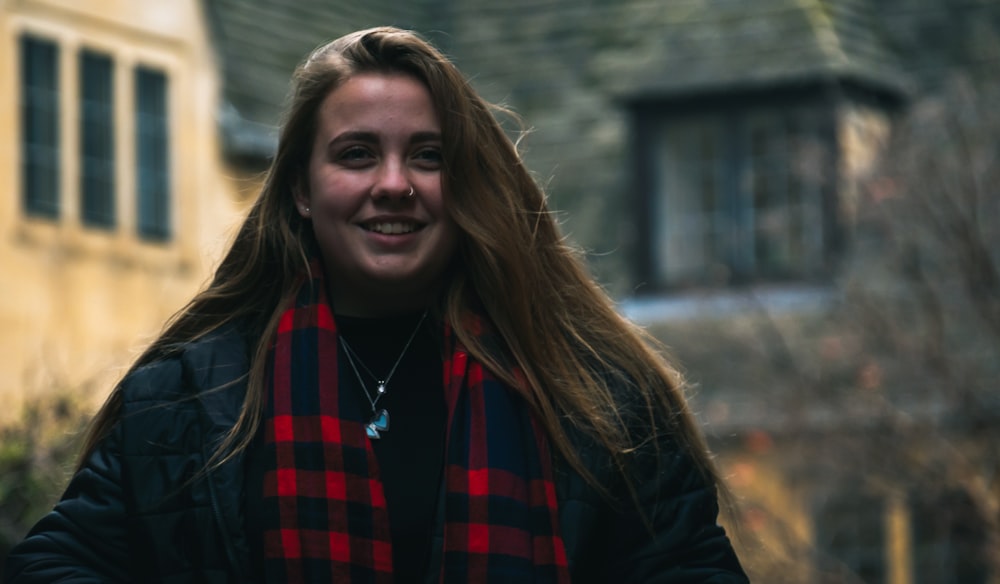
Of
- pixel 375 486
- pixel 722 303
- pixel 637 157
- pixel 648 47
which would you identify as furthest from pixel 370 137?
pixel 648 47

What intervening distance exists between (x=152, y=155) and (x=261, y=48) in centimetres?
133

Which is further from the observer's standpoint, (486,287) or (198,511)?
(486,287)

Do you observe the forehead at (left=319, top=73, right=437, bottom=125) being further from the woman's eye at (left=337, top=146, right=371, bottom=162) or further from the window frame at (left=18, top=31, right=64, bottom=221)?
the window frame at (left=18, top=31, right=64, bottom=221)

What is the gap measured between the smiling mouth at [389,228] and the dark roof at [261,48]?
13.0 meters

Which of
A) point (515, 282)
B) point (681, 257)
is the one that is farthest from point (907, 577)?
point (515, 282)

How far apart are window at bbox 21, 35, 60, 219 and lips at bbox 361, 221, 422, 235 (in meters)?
12.8

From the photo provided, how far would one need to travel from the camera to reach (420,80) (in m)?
3.82

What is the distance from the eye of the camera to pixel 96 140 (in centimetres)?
1683

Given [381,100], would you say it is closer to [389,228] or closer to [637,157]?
[389,228]

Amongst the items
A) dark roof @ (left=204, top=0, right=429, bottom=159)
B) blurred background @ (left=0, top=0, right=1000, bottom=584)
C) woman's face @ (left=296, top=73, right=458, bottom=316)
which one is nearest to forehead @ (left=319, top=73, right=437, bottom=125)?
woman's face @ (left=296, top=73, right=458, bottom=316)

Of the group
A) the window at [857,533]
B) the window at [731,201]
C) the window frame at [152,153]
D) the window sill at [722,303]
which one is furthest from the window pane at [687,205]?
the window frame at [152,153]

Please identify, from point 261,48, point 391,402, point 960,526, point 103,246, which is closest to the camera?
point 391,402

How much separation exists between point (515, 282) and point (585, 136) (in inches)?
571

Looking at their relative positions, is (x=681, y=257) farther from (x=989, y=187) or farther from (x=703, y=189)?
(x=989, y=187)
